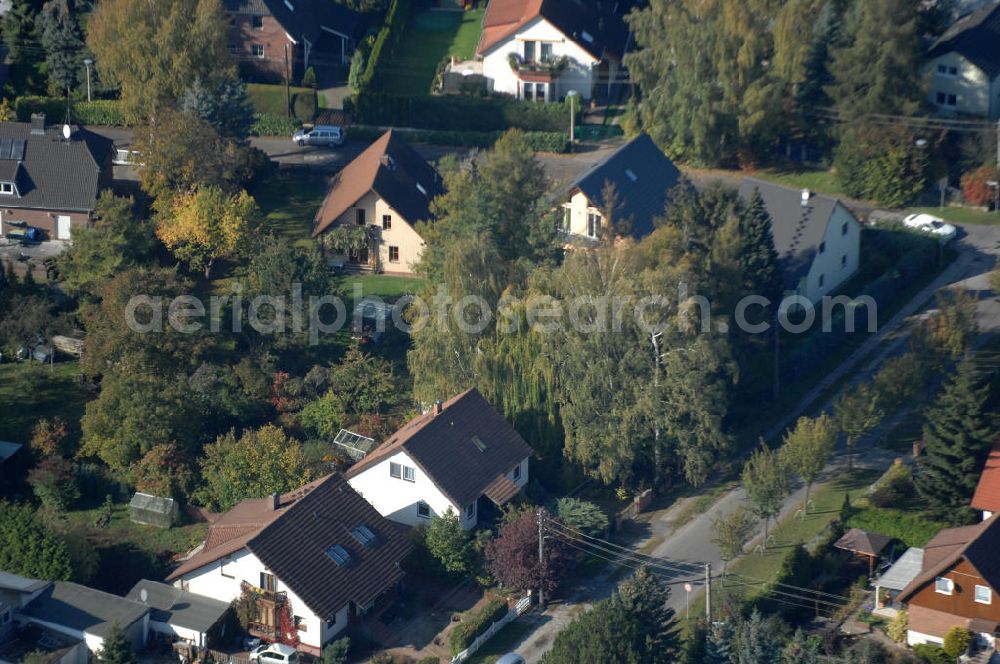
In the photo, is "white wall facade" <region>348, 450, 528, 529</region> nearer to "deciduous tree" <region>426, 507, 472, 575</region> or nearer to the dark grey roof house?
"deciduous tree" <region>426, 507, 472, 575</region>

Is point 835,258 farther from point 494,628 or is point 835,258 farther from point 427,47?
point 427,47

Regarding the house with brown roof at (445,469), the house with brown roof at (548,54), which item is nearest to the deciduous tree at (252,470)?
the house with brown roof at (445,469)

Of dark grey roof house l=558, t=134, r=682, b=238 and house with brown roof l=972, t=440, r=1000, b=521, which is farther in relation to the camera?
dark grey roof house l=558, t=134, r=682, b=238

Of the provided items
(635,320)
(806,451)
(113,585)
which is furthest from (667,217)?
(113,585)

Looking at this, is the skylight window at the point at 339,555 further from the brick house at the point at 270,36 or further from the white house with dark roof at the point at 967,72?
the white house with dark roof at the point at 967,72

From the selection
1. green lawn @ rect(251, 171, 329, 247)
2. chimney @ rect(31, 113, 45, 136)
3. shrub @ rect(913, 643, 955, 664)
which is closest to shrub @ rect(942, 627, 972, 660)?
shrub @ rect(913, 643, 955, 664)

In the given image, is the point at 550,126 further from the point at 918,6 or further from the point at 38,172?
the point at 38,172
